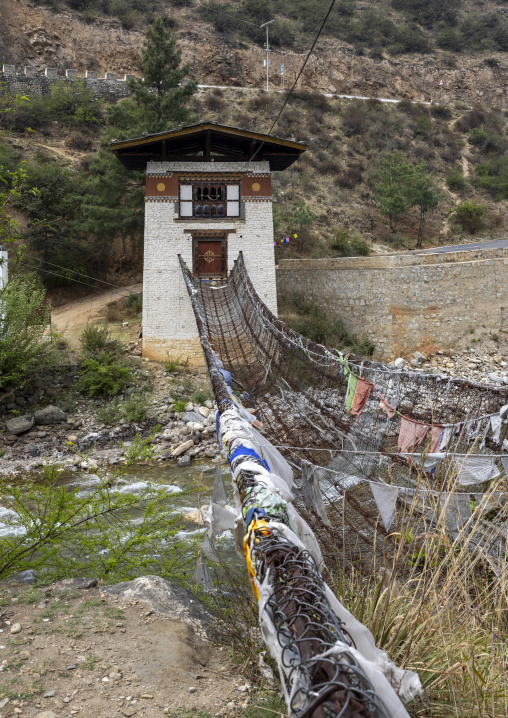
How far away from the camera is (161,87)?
19.5 meters

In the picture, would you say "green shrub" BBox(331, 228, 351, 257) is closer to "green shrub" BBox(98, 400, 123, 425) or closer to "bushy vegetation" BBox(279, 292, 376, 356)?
"bushy vegetation" BBox(279, 292, 376, 356)

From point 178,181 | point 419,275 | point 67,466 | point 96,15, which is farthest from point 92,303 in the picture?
point 96,15

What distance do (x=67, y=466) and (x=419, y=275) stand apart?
1026 centimetres

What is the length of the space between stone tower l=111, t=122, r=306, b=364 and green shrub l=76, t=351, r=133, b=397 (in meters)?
1.40

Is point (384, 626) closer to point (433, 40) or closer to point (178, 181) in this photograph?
point (178, 181)

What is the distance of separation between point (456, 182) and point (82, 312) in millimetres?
23087

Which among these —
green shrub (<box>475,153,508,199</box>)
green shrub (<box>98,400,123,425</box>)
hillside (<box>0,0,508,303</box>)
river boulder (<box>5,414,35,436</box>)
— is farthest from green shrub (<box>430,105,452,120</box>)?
river boulder (<box>5,414,35,436</box>)

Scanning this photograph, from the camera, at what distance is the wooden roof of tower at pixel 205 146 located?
1214 centimetres

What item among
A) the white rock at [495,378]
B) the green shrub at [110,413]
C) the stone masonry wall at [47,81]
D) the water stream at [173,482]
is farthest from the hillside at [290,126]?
the water stream at [173,482]

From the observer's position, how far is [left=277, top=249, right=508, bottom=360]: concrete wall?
551 inches

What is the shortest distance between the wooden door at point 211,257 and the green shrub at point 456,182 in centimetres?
2125

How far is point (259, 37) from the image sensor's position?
3644 cm

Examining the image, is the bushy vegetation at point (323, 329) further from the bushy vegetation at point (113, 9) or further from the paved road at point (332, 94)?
the bushy vegetation at point (113, 9)

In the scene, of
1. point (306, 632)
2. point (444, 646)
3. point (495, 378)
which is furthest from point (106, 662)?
point (495, 378)
